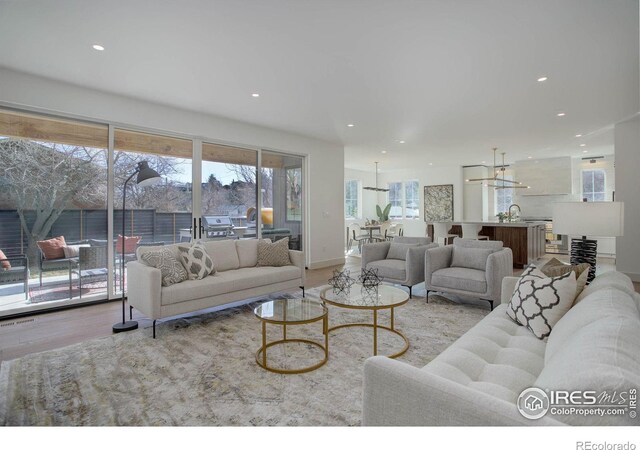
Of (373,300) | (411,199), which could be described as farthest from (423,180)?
(373,300)

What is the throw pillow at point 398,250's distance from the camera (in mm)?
4887

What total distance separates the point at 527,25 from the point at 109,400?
4.11 meters

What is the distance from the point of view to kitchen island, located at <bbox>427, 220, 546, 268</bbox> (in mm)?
6895

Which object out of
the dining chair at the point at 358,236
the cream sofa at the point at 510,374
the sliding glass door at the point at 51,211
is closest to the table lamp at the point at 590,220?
the cream sofa at the point at 510,374

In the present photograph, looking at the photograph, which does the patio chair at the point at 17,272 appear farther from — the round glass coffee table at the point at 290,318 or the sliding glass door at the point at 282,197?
the sliding glass door at the point at 282,197

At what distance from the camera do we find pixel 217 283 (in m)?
3.54

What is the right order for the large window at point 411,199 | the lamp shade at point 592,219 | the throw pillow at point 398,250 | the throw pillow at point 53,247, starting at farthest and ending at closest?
the large window at point 411,199, the throw pillow at point 398,250, the throw pillow at point 53,247, the lamp shade at point 592,219

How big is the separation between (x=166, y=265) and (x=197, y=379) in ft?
4.71

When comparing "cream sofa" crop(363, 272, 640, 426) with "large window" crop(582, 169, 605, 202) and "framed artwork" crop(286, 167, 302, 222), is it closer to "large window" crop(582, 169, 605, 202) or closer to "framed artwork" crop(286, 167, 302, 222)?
"framed artwork" crop(286, 167, 302, 222)

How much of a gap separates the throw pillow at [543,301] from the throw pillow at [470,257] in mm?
1994

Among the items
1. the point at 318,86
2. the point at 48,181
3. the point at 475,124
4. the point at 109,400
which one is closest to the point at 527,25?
the point at 318,86

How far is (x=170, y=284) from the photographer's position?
3.32 m

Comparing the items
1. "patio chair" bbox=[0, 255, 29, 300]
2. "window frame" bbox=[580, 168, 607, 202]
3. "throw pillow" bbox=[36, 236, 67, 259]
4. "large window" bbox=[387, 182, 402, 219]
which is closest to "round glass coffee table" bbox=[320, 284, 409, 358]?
"throw pillow" bbox=[36, 236, 67, 259]

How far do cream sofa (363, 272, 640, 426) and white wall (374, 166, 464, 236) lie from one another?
9.13 metres
